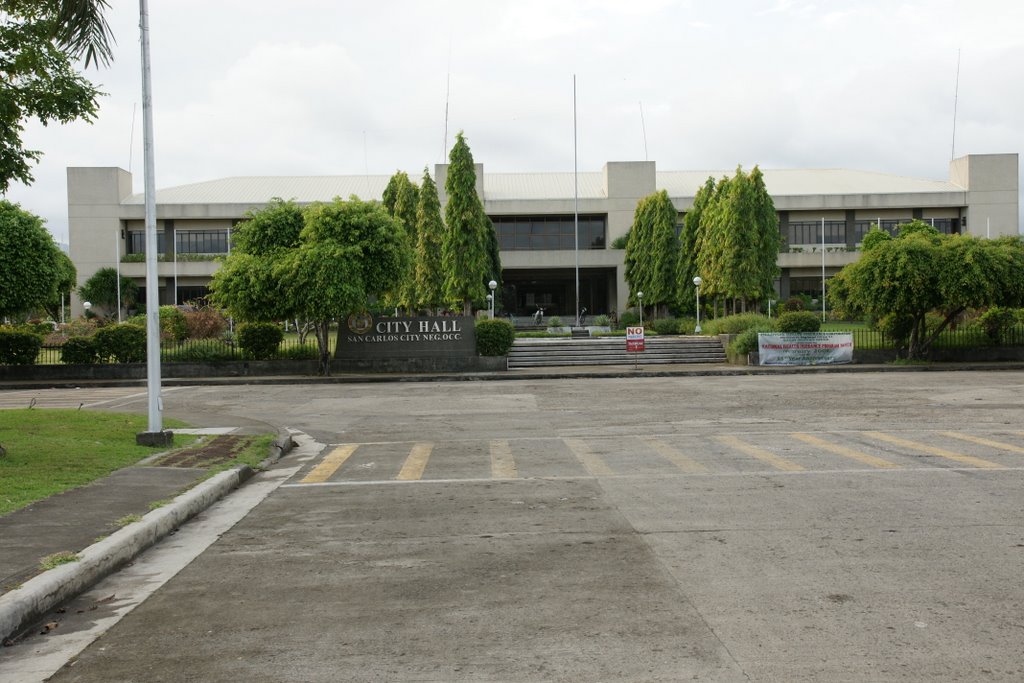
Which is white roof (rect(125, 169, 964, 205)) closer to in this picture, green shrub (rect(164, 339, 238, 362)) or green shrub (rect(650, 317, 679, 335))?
green shrub (rect(650, 317, 679, 335))

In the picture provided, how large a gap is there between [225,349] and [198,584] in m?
31.9

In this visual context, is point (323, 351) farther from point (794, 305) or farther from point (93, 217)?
point (93, 217)

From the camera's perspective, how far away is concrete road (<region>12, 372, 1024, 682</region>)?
4.99 metres

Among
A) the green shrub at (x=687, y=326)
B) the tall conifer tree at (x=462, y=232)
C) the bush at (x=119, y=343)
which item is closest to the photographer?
the bush at (x=119, y=343)

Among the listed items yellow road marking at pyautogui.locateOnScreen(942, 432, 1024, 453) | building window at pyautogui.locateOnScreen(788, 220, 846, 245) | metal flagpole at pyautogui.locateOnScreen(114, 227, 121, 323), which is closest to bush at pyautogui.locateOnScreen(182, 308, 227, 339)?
metal flagpole at pyautogui.locateOnScreen(114, 227, 121, 323)

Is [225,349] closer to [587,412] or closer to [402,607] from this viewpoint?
[587,412]

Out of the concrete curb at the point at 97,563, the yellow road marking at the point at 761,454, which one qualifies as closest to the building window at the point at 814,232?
the yellow road marking at the point at 761,454

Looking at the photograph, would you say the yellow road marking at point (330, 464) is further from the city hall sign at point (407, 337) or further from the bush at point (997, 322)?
the bush at point (997, 322)

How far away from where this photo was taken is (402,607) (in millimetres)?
5969

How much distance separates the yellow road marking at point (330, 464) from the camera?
11914mm

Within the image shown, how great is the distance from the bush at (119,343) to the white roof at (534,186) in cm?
3495

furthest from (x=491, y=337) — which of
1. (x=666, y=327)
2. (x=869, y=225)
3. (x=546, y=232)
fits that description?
(x=869, y=225)

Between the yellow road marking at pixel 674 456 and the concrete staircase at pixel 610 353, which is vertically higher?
the concrete staircase at pixel 610 353

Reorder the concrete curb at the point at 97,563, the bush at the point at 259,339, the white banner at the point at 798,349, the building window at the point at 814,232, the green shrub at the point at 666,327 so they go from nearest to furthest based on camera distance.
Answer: the concrete curb at the point at 97,563 < the white banner at the point at 798,349 < the bush at the point at 259,339 < the green shrub at the point at 666,327 < the building window at the point at 814,232
